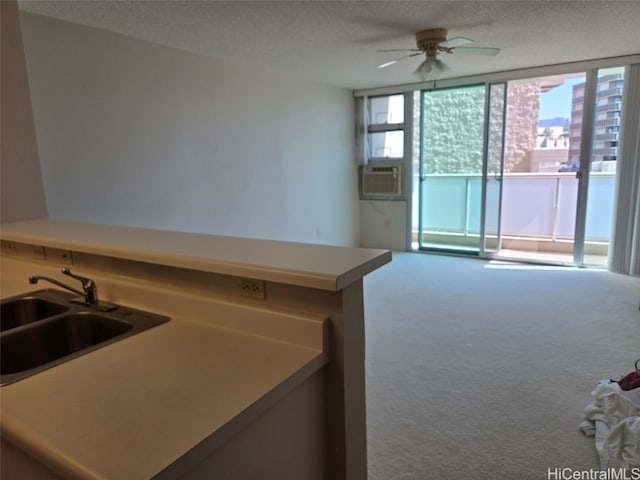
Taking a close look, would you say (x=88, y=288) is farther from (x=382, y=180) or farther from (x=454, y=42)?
(x=382, y=180)

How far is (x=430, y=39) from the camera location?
3.35 m

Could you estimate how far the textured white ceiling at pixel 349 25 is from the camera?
107 inches

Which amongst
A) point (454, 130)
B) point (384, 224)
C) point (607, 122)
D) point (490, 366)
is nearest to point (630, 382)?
point (490, 366)

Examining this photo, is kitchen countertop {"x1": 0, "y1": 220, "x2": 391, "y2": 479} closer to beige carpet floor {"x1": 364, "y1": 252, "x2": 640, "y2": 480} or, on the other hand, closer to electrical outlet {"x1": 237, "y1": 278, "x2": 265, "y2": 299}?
electrical outlet {"x1": 237, "y1": 278, "x2": 265, "y2": 299}

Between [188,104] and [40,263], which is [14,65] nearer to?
[40,263]

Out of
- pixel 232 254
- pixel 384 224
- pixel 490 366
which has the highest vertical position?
pixel 232 254

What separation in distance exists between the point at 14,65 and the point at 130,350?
2033 millimetres

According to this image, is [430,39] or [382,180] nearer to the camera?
[430,39]

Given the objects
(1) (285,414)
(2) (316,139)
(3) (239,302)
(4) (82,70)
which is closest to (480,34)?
(2) (316,139)

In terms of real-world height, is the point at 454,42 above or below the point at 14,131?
above

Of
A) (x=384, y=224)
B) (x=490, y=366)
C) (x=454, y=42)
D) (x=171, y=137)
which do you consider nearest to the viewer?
(x=490, y=366)

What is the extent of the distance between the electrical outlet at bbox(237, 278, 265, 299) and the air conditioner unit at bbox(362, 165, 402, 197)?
202 inches

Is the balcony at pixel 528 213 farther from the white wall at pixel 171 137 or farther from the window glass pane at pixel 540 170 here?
the white wall at pixel 171 137

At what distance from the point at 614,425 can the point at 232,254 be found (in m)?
1.95
